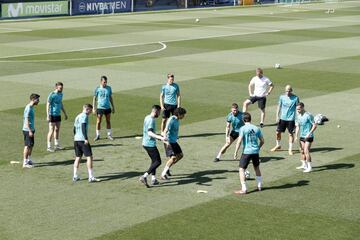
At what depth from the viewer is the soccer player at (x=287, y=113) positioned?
861 inches

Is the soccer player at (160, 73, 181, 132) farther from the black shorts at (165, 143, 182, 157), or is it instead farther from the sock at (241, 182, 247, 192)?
the sock at (241, 182, 247, 192)

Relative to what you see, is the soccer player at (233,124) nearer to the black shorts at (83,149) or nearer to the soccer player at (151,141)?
the soccer player at (151,141)

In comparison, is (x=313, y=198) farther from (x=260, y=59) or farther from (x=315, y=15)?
(x=315, y=15)

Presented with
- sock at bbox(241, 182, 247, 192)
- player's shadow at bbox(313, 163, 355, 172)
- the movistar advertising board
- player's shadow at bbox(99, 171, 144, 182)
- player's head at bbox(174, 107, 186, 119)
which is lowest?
player's shadow at bbox(99, 171, 144, 182)

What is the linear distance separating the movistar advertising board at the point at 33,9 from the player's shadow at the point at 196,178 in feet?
174

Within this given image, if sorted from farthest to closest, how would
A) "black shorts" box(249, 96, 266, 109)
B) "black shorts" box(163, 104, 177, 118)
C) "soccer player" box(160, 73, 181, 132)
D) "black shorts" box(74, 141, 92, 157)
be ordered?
"black shorts" box(249, 96, 266, 109), "black shorts" box(163, 104, 177, 118), "soccer player" box(160, 73, 181, 132), "black shorts" box(74, 141, 92, 157)

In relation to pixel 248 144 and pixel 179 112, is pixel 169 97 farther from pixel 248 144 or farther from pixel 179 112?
pixel 248 144

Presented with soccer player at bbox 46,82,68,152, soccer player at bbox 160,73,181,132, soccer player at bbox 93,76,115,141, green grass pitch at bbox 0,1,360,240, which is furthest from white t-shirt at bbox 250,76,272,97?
soccer player at bbox 46,82,68,152

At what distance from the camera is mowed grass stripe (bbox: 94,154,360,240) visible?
15.0 meters

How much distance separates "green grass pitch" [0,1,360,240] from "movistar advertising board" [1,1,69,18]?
13185 mm

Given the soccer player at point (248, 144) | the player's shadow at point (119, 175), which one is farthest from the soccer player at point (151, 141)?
the soccer player at point (248, 144)

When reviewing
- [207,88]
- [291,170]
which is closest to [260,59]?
[207,88]

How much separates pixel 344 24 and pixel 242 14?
14785mm

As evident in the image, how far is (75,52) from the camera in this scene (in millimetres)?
46375
